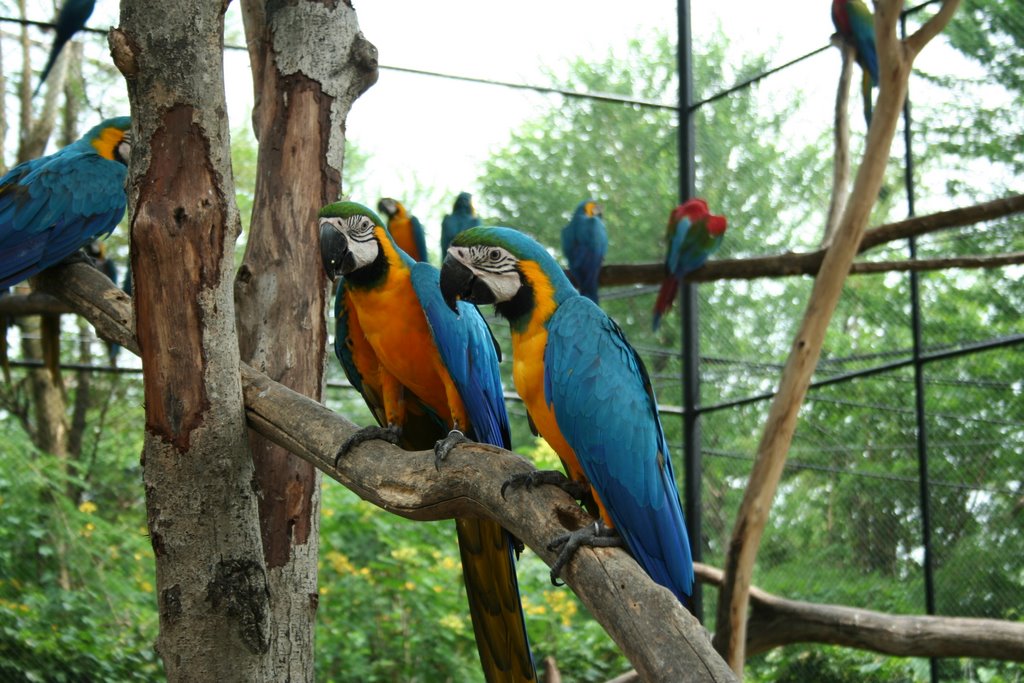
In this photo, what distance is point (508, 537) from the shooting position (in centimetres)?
174

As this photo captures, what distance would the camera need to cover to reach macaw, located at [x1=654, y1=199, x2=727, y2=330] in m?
4.02

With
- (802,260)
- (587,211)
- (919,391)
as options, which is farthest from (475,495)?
(587,211)

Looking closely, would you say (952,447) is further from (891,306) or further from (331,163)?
(331,163)

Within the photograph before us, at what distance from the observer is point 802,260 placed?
3262 mm

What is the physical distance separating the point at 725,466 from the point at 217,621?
11.0ft

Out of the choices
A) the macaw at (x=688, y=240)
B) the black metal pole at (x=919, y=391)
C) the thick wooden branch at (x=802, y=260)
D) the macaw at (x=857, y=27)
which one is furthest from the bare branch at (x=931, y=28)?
the macaw at (x=688, y=240)

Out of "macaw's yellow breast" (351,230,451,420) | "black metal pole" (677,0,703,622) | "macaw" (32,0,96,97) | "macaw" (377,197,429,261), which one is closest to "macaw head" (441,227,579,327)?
"macaw's yellow breast" (351,230,451,420)

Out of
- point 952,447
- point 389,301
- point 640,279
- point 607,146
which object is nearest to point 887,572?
point 952,447

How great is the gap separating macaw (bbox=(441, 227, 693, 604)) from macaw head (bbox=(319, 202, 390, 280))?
0.31m

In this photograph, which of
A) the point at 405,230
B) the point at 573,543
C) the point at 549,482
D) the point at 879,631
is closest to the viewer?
the point at 573,543

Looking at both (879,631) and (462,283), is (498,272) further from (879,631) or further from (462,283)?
(879,631)

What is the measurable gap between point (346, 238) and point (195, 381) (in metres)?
0.38

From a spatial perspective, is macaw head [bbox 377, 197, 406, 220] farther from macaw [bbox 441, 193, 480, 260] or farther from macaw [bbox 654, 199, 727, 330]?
macaw [bbox 654, 199, 727, 330]

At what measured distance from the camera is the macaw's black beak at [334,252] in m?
1.76
